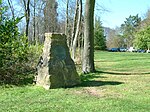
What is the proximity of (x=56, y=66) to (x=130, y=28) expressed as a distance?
10300cm

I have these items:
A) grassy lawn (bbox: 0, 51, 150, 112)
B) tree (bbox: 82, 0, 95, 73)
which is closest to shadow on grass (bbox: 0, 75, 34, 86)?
grassy lawn (bbox: 0, 51, 150, 112)

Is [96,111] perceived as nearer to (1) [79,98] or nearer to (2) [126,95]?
(1) [79,98]

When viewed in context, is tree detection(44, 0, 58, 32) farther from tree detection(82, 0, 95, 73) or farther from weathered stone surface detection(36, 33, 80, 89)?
weathered stone surface detection(36, 33, 80, 89)

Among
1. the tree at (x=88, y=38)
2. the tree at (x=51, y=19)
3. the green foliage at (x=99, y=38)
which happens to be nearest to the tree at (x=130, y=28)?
the green foliage at (x=99, y=38)

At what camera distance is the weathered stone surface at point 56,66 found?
1112 cm

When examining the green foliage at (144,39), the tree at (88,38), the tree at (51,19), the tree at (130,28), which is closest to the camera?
the tree at (88,38)

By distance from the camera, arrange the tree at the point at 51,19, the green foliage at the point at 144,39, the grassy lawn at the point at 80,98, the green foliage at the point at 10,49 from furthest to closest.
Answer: the green foliage at the point at 144,39, the tree at the point at 51,19, the green foliage at the point at 10,49, the grassy lawn at the point at 80,98

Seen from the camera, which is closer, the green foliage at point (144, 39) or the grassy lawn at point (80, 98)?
the grassy lawn at point (80, 98)

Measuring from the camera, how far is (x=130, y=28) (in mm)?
112062

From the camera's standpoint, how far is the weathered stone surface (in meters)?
11.1

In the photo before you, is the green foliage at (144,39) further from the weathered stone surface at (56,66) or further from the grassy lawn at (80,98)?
the grassy lawn at (80,98)

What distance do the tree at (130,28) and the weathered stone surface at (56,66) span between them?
308ft

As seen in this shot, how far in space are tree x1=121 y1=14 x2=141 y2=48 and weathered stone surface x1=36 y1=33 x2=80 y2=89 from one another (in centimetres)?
9374

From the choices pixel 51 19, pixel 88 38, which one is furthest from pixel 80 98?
pixel 51 19
